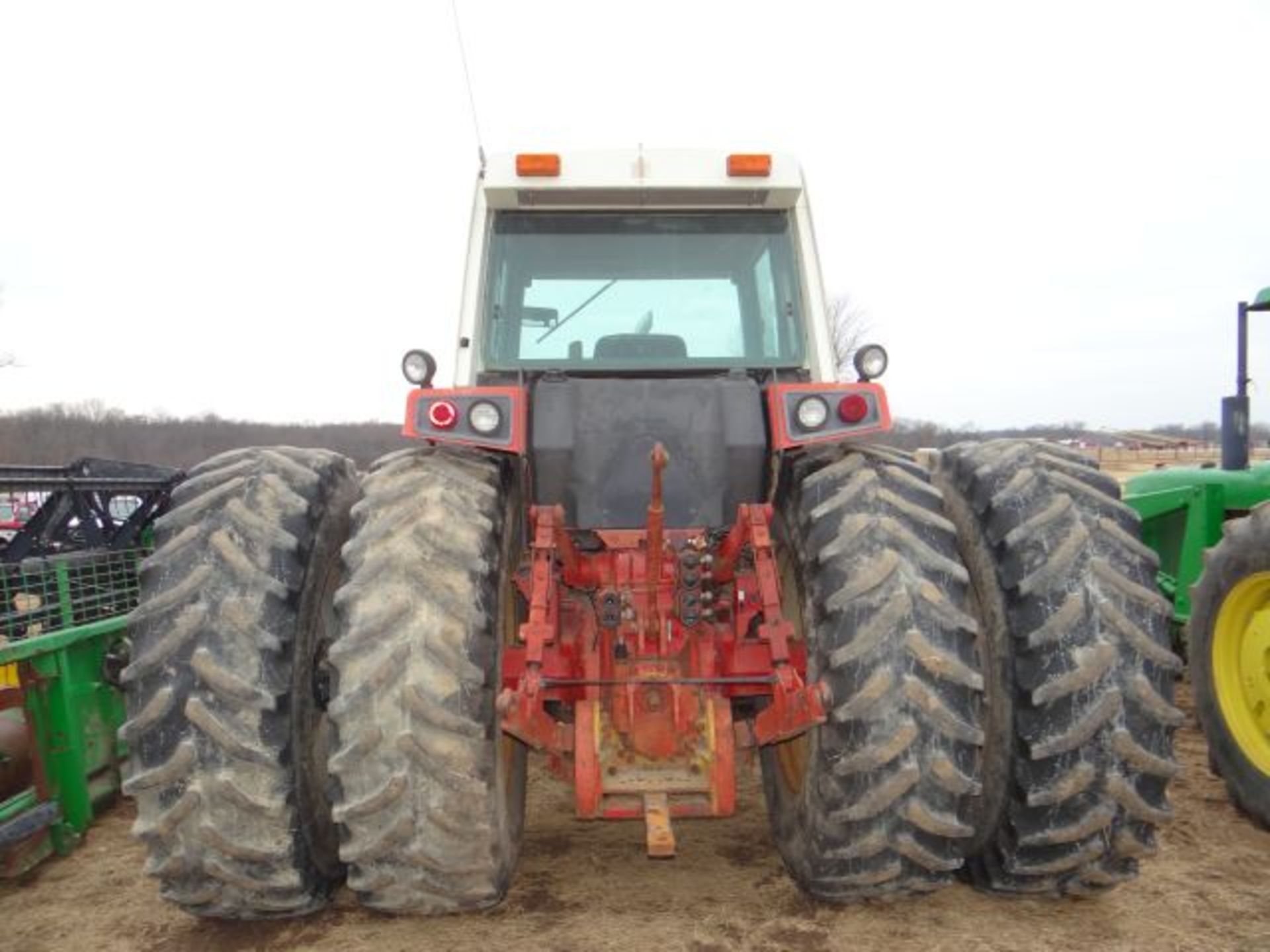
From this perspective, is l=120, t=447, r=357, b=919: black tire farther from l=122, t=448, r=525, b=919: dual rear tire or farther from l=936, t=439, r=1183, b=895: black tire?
l=936, t=439, r=1183, b=895: black tire

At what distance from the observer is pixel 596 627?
11.9 ft

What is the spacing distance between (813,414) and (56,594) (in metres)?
3.52

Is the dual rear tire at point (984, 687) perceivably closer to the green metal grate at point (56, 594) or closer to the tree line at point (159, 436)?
the green metal grate at point (56, 594)

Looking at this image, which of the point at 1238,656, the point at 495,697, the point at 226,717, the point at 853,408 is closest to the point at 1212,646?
the point at 1238,656

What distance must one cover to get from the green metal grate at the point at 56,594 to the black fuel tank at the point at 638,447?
6.83 ft

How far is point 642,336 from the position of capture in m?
4.18

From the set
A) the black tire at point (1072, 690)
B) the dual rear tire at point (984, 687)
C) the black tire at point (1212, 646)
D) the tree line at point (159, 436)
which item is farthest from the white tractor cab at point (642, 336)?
the tree line at point (159, 436)

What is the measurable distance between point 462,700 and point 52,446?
47650 millimetres

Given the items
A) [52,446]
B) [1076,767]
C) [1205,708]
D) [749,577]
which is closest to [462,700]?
[749,577]

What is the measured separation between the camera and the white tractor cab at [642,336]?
11.8 feet

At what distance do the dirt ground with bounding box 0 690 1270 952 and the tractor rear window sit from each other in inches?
75.8

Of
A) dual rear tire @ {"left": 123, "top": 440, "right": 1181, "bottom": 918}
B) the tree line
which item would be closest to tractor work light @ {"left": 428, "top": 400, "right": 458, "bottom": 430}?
dual rear tire @ {"left": 123, "top": 440, "right": 1181, "bottom": 918}

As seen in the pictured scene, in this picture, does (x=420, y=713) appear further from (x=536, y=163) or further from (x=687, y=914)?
(x=536, y=163)

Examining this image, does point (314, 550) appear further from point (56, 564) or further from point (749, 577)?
point (56, 564)
